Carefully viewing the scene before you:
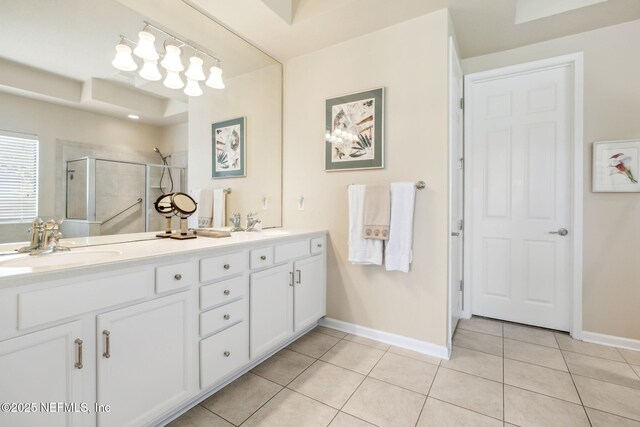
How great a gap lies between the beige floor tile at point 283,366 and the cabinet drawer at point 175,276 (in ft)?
2.89

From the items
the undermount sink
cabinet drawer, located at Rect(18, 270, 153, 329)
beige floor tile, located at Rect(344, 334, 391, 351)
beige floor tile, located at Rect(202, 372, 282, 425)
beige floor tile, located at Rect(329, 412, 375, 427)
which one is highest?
the undermount sink

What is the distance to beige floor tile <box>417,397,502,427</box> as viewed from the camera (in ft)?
4.78

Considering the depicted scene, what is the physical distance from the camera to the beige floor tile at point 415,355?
2.07 meters

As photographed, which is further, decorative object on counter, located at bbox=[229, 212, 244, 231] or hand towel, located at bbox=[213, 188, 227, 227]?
decorative object on counter, located at bbox=[229, 212, 244, 231]

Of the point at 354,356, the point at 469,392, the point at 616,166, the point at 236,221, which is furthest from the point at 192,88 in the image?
the point at 616,166

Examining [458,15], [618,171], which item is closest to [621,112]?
[618,171]

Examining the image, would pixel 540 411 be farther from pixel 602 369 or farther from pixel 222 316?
pixel 222 316

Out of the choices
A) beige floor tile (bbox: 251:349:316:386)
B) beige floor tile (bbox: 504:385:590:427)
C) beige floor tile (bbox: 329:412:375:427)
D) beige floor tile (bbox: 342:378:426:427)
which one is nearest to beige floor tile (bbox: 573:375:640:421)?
beige floor tile (bbox: 504:385:590:427)

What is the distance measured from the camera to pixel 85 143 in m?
1.54

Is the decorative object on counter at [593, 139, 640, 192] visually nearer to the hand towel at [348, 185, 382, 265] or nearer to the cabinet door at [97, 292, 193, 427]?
the hand towel at [348, 185, 382, 265]

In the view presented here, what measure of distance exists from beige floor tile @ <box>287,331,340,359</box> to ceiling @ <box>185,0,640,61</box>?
2.51 meters

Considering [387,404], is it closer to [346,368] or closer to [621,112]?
[346,368]

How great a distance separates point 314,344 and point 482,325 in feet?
5.25

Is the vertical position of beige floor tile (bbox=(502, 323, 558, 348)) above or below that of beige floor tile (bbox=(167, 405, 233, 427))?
above
